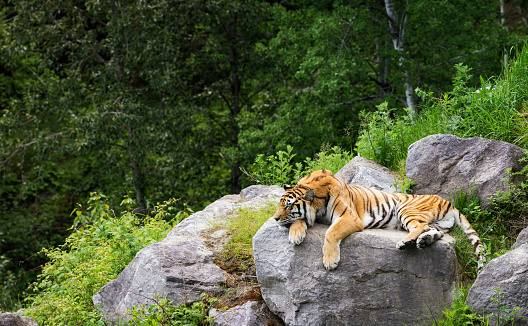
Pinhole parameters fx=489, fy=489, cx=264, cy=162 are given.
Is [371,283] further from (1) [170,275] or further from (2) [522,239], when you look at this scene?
(1) [170,275]

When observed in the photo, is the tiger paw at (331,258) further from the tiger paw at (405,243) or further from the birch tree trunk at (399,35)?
the birch tree trunk at (399,35)

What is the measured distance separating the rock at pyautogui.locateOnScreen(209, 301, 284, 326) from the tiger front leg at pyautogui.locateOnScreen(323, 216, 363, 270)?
886mm

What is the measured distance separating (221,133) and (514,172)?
32.3 feet

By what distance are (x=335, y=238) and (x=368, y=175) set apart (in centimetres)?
210

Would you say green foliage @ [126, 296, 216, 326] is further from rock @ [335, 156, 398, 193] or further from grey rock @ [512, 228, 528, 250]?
grey rock @ [512, 228, 528, 250]

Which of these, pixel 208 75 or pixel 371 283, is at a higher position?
pixel 208 75

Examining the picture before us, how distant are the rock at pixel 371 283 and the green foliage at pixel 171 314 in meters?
0.97

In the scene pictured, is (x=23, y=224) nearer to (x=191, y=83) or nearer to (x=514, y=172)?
(x=191, y=83)

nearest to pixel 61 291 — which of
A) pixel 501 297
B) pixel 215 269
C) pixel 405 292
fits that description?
pixel 215 269

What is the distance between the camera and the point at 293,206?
4.83m

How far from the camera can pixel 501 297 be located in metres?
4.34

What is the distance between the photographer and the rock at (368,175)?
6449 mm

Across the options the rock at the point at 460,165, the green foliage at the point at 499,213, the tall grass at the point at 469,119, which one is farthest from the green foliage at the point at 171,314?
the tall grass at the point at 469,119

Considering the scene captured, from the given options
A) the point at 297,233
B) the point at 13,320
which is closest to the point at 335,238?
the point at 297,233
